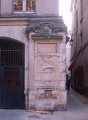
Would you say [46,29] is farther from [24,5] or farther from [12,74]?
[12,74]

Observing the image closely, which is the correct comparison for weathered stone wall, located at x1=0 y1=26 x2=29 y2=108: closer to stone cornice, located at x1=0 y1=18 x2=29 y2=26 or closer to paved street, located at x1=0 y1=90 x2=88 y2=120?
stone cornice, located at x1=0 y1=18 x2=29 y2=26

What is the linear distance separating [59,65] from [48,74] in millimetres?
663

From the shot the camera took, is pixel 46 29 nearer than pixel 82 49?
Yes

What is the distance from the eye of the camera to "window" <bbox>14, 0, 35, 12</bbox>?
1590 cm

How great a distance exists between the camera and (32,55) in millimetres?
15039

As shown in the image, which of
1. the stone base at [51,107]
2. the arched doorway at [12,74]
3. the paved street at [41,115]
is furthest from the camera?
the arched doorway at [12,74]

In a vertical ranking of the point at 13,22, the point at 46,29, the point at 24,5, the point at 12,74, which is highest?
the point at 24,5

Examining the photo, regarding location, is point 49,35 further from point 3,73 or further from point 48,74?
point 3,73

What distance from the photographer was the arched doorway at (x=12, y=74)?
15.4 metres

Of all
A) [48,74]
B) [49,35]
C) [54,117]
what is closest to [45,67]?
[48,74]

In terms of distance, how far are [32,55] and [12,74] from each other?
145cm

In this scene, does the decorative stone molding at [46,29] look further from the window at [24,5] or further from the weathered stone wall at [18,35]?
the window at [24,5]

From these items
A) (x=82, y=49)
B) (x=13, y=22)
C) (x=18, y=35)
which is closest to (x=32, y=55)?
(x=18, y=35)

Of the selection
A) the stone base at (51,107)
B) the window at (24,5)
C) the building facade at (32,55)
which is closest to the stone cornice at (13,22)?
the building facade at (32,55)
